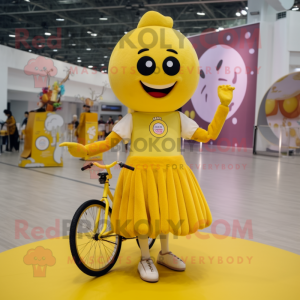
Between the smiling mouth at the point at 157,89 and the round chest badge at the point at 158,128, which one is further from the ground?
the smiling mouth at the point at 157,89

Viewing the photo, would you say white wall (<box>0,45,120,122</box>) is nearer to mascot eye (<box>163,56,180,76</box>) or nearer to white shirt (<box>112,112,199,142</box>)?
white shirt (<box>112,112,199,142</box>)

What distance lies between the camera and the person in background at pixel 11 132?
416 inches

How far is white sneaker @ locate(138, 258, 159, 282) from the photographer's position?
7.32 ft

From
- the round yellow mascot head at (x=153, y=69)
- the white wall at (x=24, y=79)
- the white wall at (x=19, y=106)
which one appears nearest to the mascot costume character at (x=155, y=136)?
the round yellow mascot head at (x=153, y=69)

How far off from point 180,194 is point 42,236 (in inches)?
56.7

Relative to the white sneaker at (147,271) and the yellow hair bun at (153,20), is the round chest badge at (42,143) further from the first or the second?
the white sneaker at (147,271)

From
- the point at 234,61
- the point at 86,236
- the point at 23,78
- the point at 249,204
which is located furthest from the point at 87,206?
the point at 23,78

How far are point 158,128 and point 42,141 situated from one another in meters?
5.59

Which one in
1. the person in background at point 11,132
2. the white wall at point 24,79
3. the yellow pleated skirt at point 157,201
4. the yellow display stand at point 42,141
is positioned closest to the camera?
the yellow pleated skirt at point 157,201

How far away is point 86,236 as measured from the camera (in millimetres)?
2518

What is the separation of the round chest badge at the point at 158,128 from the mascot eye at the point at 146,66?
316 mm

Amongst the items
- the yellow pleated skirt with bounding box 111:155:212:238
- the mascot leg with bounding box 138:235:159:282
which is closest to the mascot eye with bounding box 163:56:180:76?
the yellow pleated skirt with bounding box 111:155:212:238

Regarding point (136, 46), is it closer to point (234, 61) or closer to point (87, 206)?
point (87, 206)

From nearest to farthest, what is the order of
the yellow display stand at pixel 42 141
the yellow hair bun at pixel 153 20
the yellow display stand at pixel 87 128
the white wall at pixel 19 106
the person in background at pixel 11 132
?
1. the yellow hair bun at pixel 153 20
2. the yellow display stand at pixel 42 141
3. the yellow display stand at pixel 87 128
4. the person in background at pixel 11 132
5. the white wall at pixel 19 106
